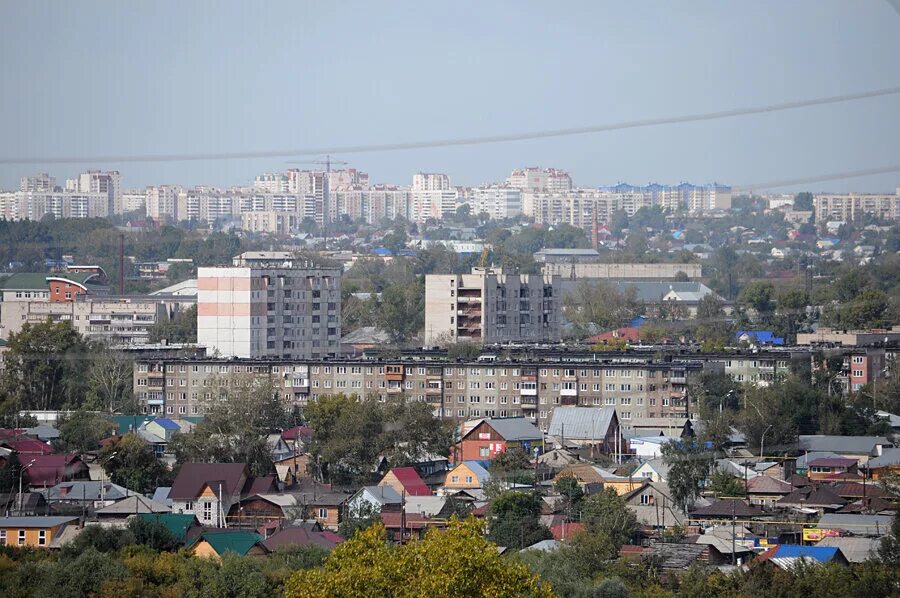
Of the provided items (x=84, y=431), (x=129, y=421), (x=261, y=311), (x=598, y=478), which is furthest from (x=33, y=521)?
(x=261, y=311)

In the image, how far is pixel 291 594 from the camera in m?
5.30

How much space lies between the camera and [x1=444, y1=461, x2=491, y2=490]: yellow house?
32.5 feet

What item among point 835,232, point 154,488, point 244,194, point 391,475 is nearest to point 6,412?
point 154,488

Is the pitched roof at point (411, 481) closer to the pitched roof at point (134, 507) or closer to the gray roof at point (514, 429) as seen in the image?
the pitched roof at point (134, 507)

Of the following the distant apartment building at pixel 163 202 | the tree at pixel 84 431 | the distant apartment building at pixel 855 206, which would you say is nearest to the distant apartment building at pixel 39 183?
the distant apartment building at pixel 163 202

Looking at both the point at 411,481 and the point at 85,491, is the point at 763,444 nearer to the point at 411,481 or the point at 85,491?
the point at 411,481

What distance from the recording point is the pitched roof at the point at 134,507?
8.85m

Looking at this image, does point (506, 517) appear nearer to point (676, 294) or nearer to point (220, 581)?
point (220, 581)

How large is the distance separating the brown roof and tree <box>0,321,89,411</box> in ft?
15.1

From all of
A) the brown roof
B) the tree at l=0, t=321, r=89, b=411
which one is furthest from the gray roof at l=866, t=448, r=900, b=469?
the tree at l=0, t=321, r=89, b=411

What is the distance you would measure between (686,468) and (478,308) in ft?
32.7

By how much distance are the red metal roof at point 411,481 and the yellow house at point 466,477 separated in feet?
0.70

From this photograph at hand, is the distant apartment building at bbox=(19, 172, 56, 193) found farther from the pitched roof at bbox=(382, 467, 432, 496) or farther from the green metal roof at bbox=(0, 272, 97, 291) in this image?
the pitched roof at bbox=(382, 467, 432, 496)

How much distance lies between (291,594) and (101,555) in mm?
2032
